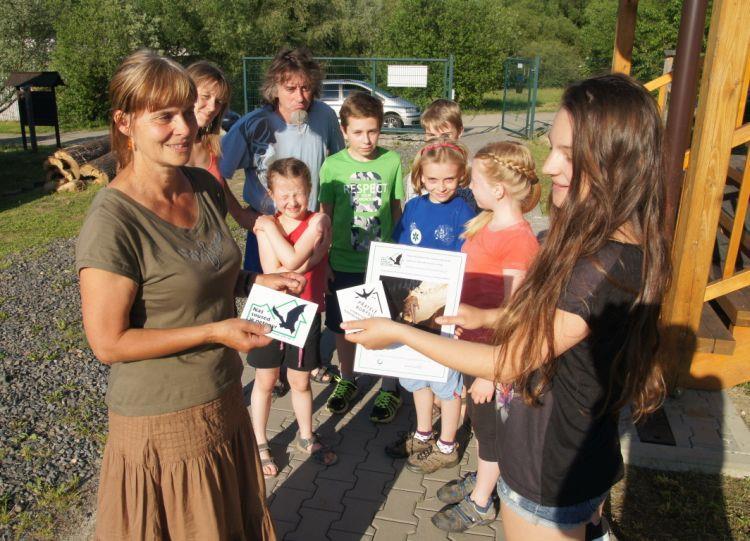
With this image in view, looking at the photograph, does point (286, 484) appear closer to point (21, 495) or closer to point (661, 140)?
point (21, 495)

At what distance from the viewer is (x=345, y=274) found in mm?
3934

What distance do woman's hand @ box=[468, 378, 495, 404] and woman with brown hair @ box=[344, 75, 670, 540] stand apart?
620 mm

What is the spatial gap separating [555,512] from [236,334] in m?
1.15

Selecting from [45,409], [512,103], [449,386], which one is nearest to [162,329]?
[449,386]

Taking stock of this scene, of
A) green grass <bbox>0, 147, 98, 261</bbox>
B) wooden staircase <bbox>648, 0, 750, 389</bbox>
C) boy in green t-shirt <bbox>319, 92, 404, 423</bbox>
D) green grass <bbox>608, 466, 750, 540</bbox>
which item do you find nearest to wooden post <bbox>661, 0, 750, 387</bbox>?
wooden staircase <bbox>648, 0, 750, 389</bbox>

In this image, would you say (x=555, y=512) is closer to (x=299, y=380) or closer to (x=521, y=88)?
(x=299, y=380)

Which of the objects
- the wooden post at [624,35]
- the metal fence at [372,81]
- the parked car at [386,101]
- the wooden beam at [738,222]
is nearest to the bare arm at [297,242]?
the wooden beam at [738,222]

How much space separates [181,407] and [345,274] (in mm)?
1949

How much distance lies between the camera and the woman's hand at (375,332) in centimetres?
213

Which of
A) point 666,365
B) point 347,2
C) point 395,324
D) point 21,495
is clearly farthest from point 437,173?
point 347,2

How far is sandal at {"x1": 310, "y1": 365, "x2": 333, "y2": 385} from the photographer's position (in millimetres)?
4648

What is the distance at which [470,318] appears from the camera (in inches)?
95.3

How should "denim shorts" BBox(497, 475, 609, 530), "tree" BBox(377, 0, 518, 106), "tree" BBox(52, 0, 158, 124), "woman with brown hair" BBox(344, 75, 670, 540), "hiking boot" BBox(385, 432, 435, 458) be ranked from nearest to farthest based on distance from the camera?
1. "woman with brown hair" BBox(344, 75, 670, 540)
2. "denim shorts" BBox(497, 475, 609, 530)
3. "hiking boot" BBox(385, 432, 435, 458)
4. "tree" BBox(52, 0, 158, 124)
5. "tree" BBox(377, 0, 518, 106)

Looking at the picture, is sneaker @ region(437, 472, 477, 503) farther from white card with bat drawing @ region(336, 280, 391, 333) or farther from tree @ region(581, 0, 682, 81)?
tree @ region(581, 0, 682, 81)
